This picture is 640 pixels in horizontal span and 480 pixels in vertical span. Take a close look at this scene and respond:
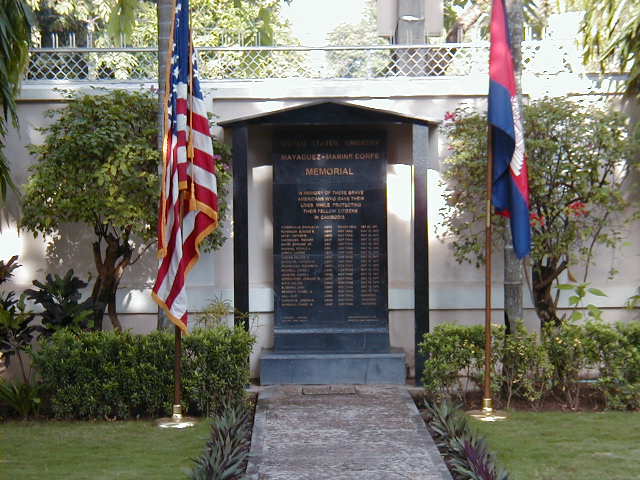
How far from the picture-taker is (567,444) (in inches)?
305

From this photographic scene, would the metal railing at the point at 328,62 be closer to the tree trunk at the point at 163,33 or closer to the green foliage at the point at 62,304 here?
the tree trunk at the point at 163,33

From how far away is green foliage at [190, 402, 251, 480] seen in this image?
637cm

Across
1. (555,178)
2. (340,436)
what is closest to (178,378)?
(340,436)

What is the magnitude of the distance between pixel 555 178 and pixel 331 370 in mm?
3699

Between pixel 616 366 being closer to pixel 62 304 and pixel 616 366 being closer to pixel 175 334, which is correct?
pixel 175 334

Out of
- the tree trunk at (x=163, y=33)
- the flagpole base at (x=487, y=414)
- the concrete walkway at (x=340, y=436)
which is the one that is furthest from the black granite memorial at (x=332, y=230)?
the flagpole base at (x=487, y=414)

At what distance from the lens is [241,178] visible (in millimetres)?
10398

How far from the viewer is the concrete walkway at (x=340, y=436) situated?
6.82 meters

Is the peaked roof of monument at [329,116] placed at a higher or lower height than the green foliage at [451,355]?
higher

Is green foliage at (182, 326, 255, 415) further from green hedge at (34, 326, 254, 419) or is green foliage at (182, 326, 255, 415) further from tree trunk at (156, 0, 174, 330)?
tree trunk at (156, 0, 174, 330)

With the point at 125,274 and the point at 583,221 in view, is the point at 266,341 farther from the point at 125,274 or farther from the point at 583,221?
the point at 583,221

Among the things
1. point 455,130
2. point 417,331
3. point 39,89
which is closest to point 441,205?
point 455,130

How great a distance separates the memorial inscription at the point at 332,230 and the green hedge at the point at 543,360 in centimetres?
166

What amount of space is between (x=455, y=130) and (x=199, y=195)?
3830 millimetres
